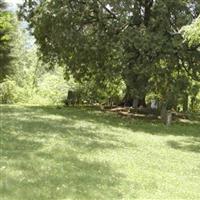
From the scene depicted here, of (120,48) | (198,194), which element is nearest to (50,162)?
(198,194)

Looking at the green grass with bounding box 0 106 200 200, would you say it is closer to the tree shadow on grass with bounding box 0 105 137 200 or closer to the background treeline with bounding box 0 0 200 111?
the tree shadow on grass with bounding box 0 105 137 200

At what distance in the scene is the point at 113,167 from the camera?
39.7ft

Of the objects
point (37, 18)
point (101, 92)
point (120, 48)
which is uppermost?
point (37, 18)

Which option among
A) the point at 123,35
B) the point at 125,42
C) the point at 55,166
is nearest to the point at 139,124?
the point at 125,42

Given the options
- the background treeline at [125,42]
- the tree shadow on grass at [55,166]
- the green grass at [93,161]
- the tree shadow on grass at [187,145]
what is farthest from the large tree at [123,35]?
the tree shadow on grass at [55,166]

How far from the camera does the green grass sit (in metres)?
Result: 9.66

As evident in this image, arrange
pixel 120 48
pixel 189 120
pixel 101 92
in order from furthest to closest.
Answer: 1. pixel 101 92
2. pixel 189 120
3. pixel 120 48

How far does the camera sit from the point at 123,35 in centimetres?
2473

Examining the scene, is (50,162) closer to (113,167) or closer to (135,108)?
(113,167)

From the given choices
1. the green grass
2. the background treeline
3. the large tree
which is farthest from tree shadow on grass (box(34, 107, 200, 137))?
the large tree

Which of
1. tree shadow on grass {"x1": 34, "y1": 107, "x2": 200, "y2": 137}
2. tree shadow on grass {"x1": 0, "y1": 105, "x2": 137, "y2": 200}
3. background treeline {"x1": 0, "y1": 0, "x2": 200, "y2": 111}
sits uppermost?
background treeline {"x1": 0, "y1": 0, "x2": 200, "y2": 111}

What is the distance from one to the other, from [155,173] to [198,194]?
1.75 meters

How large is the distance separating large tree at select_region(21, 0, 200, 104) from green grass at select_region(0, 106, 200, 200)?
15.5 ft

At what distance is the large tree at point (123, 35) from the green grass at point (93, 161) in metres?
4.72
